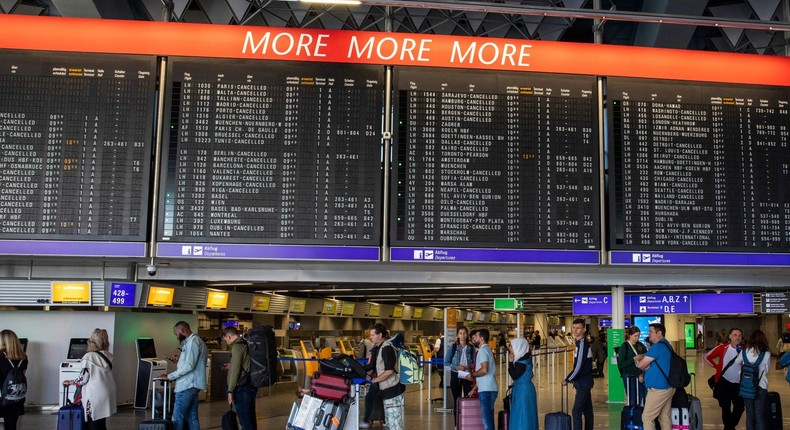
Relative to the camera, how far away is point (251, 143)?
399 inches

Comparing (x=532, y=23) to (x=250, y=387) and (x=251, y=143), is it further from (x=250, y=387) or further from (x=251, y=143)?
(x=250, y=387)

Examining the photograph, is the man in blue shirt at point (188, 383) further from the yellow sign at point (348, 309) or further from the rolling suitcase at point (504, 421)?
the yellow sign at point (348, 309)

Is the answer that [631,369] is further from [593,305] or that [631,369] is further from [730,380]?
[593,305]

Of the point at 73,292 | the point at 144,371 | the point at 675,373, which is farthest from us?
the point at 144,371

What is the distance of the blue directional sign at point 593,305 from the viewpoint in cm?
1638

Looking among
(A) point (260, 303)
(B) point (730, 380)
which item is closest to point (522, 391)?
(B) point (730, 380)

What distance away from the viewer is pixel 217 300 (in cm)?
1538

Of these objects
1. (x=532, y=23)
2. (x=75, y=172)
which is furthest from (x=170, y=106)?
(x=532, y=23)

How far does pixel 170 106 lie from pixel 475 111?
3.91 metres

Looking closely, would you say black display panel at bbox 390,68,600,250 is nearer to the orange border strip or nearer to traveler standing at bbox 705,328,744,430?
the orange border strip

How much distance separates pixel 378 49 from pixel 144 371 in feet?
21.6

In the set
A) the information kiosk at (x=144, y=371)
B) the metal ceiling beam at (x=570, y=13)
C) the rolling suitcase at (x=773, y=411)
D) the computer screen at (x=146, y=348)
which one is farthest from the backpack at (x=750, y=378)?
the computer screen at (x=146, y=348)

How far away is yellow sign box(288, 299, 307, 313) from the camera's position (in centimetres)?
2075

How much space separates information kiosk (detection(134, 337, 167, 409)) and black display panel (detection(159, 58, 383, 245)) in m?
3.92
